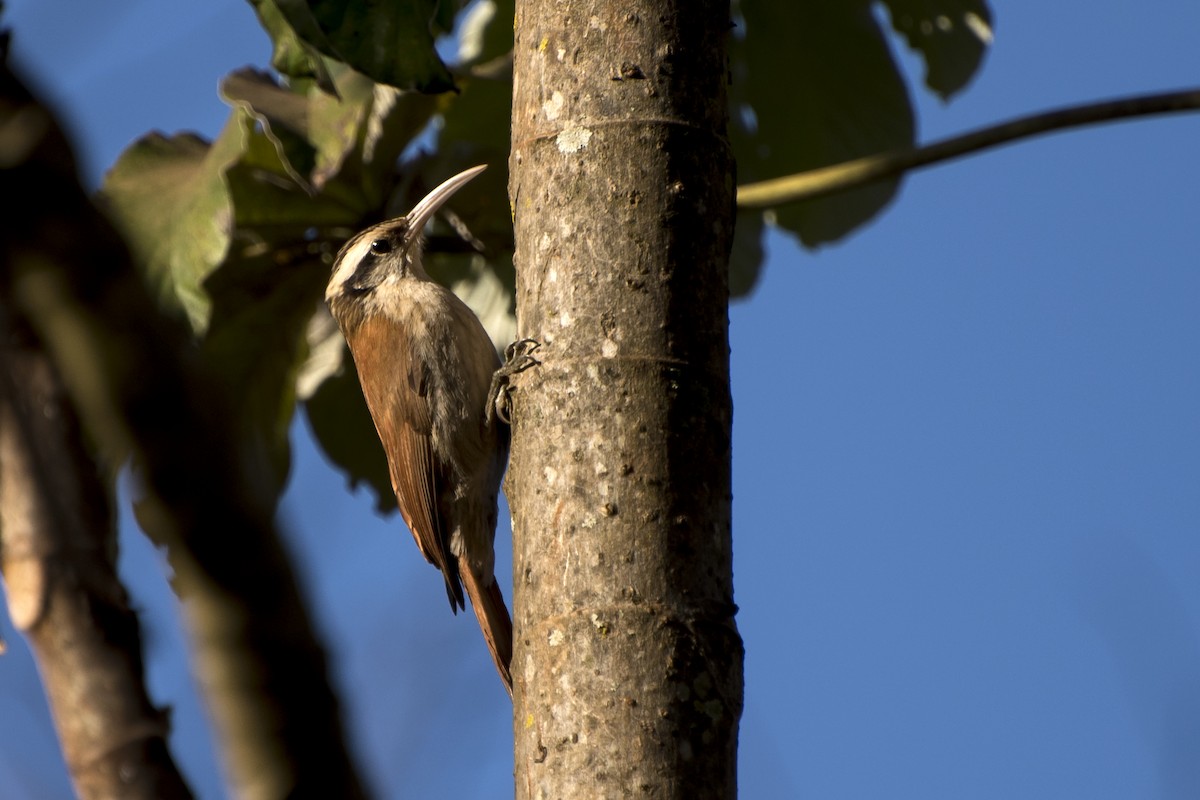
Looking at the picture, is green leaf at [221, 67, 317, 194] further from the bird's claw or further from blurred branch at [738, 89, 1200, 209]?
blurred branch at [738, 89, 1200, 209]

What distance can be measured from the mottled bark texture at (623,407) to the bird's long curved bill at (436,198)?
1.70 m

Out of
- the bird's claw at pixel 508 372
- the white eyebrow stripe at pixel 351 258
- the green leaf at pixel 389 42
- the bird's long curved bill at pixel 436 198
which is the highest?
the green leaf at pixel 389 42

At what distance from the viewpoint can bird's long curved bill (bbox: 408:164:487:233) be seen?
442 centimetres

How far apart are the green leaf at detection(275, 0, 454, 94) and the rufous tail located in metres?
1.61

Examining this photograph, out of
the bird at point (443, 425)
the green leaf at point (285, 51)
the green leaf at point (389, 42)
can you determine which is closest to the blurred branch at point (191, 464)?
the green leaf at point (389, 42)

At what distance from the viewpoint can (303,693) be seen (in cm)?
102

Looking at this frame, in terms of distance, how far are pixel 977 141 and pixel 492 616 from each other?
1890mm

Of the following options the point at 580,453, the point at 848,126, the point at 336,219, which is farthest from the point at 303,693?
the point at 848,126

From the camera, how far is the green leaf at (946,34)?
5129mm

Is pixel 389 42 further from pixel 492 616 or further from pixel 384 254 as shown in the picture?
pixel 492 616

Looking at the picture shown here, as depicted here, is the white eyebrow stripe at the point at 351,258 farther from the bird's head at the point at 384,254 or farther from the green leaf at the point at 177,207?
the green leaf at the point at 177,207

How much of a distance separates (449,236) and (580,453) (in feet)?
8.94

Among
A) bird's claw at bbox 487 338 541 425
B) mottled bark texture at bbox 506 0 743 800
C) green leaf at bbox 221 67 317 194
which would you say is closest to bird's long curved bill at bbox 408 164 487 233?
green leaf at bbox 221 67 317 194

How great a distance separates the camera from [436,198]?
4488 millimetres
